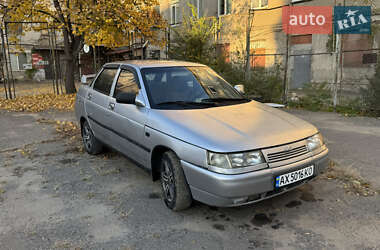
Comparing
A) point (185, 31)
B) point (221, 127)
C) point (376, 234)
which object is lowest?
point (376, 234)

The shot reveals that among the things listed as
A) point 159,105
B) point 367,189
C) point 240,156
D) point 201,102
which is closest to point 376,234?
point 367,189

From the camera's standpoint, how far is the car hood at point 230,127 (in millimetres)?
3092

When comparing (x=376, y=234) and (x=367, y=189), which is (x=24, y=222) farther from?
(x=367, y=189)

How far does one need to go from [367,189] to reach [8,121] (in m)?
9.14

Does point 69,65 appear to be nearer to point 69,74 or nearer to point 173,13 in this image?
point 69,74

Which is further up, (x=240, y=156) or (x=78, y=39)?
(x=78, y=39)

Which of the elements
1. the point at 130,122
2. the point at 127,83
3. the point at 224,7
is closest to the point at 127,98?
the point at 130,122

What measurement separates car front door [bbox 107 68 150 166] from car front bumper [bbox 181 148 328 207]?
0.89 m

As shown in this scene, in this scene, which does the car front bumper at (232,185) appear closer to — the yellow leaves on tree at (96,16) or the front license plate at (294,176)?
the front license plate at (294,176)

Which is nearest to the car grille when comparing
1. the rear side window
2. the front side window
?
the front side window

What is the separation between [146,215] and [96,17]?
9783 millimetres

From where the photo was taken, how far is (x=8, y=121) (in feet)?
30.0

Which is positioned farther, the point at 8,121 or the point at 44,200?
the point at 8,121

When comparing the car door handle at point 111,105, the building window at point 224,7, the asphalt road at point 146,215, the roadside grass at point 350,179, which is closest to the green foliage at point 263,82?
the asphalt road at point 146,215
